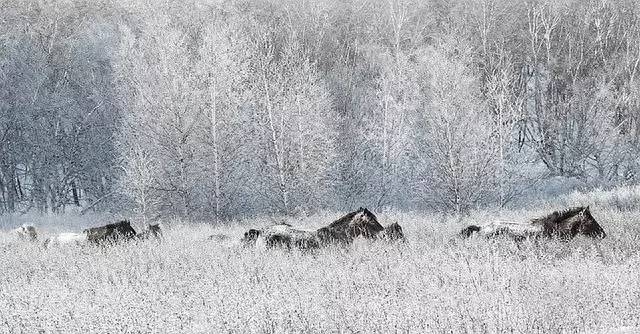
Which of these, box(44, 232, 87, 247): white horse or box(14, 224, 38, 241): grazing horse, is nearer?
box(44, 232, 87, 247): white horse

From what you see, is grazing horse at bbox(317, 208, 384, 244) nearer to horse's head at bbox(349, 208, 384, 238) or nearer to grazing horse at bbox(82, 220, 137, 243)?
horse's head at bbox(349, 208, 384, 238)

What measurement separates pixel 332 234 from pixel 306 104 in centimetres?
1634

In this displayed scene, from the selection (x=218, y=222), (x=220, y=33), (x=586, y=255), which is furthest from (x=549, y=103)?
(x=586, y=255)

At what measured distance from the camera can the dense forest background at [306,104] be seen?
84.0 ft

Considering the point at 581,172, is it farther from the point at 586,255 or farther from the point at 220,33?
the point at 586,255

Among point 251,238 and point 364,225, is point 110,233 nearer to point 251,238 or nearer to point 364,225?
point 251,238

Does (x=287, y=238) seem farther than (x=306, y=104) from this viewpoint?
No

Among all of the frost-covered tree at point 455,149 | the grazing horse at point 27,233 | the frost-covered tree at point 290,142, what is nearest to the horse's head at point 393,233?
the grazing horse at point 27,233

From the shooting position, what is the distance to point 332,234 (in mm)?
10844

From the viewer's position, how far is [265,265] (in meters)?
8.55

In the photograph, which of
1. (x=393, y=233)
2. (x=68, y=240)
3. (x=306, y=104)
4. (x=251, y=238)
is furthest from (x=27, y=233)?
(x=306, y=104)

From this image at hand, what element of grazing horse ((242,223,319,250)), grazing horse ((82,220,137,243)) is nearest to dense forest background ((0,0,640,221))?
grazing horse ((82,220,137,243))

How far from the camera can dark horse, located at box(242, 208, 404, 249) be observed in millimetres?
10594

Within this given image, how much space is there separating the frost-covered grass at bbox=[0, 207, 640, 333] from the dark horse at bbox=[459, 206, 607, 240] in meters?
0.48
